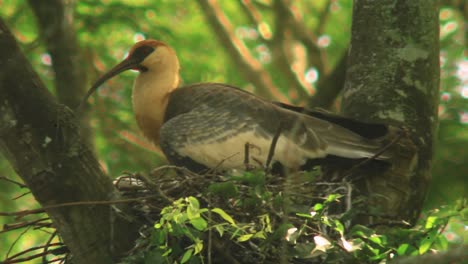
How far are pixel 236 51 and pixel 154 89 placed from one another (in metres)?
2.84

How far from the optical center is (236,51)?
30.2 feet

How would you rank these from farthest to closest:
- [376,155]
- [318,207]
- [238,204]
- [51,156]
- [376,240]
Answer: [376,155], [238,204], [318,207], [51,156], [376,240]

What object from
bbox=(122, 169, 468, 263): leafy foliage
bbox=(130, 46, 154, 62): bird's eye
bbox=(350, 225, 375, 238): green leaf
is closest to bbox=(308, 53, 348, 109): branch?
bbox=(130, 46, 154, 62): bird's eye

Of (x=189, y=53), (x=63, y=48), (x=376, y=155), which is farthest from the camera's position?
(x=189, y=53)

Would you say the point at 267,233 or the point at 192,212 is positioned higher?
the point at 192,212

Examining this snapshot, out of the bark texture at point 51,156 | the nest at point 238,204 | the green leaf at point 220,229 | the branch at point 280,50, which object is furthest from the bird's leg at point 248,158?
the branch at point 280,50

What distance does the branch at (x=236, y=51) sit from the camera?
893cm

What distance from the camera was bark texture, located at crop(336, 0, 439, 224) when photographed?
491 centimetres

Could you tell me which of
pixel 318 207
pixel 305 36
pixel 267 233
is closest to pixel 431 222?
pixel 318 207

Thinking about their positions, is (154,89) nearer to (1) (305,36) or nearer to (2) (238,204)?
(2) (238,204)

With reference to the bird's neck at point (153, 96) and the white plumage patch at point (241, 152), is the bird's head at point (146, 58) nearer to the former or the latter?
the bird's neck at point (153, 96)

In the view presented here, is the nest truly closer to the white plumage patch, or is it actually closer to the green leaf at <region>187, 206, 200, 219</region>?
the green leaf at <region>187, 206, 200, 219</region>

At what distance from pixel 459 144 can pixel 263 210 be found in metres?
2.20

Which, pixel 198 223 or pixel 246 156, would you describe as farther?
pixel 246 156
